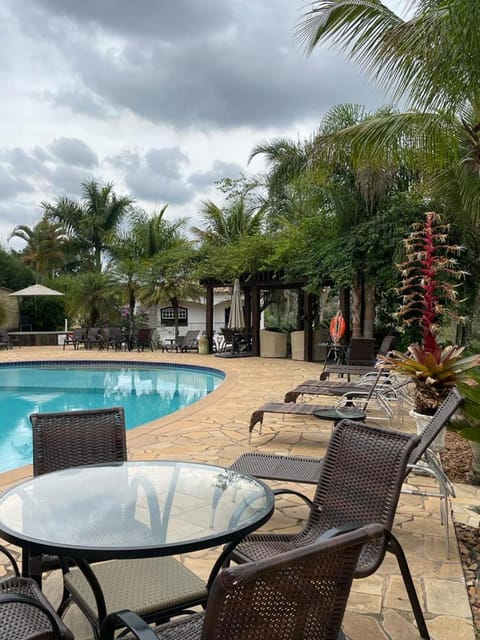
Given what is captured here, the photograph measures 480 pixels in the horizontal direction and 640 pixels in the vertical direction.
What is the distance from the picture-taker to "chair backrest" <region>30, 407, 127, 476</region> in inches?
114

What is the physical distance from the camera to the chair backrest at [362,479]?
8.07ft

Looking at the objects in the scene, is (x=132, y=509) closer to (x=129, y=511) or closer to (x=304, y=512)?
(x=129, y=511)

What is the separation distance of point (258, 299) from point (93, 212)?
60.1ft

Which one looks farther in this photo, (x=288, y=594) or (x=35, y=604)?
(x=35, y=604)

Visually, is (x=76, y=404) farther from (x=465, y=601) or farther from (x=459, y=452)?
(x=465, y=601)

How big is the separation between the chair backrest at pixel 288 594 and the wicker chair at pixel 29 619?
29.3 inches

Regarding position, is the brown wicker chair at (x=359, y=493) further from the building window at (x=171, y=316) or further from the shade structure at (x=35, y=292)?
the building window at (x=171, y=316)

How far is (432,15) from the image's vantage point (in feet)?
17.1

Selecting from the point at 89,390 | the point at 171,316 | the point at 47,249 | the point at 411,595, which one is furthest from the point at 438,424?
the point at 47,249

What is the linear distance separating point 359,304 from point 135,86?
7.64m

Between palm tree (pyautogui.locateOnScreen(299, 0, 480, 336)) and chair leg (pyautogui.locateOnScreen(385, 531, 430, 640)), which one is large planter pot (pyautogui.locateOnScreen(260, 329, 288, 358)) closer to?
palm tree (pyautogui.locateOnScreen(299, 0, 480, 336))

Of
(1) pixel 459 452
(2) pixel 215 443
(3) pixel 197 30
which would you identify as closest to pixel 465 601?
(1) pixel 459 452

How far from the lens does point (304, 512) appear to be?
394 cm

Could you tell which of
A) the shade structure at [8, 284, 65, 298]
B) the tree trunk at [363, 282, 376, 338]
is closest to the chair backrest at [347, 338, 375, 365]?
the tree trunk at [363, 282, 376, 338]
